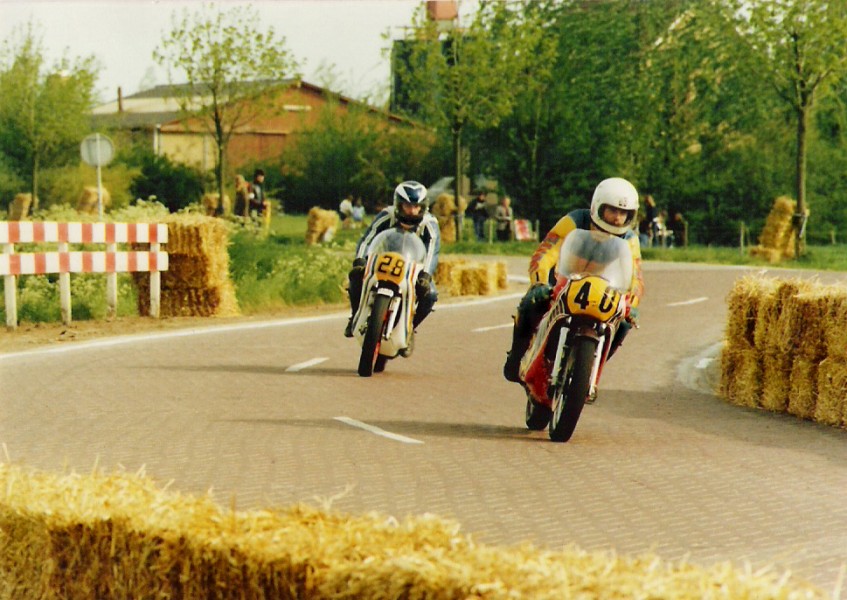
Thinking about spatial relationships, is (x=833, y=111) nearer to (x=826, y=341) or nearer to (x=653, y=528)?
(x=826, y=341)

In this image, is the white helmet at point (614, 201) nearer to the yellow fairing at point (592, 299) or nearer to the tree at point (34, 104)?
the yellow fairing at point (592, 299)

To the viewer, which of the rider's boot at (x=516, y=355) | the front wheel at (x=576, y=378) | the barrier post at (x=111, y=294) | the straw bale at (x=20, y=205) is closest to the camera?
the front wheel at (x=576, y=378)

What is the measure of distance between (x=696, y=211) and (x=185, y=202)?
17236 mm

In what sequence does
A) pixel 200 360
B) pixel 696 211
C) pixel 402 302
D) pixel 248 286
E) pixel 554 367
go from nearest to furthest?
pixel 554 367
pixel 402 302
pixel 200 360
pixel 248 286
pixel 696 211

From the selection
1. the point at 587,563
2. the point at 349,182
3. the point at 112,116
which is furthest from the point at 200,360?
the point at 112,116

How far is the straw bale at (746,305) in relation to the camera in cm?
1227

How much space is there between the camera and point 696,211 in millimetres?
49094

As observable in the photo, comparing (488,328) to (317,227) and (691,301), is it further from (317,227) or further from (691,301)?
(317,227)

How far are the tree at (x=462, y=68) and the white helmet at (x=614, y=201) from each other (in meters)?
33.0

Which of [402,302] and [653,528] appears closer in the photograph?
[653,528]

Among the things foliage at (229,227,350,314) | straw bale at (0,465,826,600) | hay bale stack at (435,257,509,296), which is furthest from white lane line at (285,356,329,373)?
hay bale stack at (435,257,509,296)

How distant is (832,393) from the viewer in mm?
11266

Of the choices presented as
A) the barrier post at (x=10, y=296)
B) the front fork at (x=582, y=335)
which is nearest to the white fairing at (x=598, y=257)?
the front fork at (x=582, y=335)

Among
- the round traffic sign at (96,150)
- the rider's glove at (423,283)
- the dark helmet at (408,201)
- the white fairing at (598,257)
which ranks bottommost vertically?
the rider's glove at (423,283)
